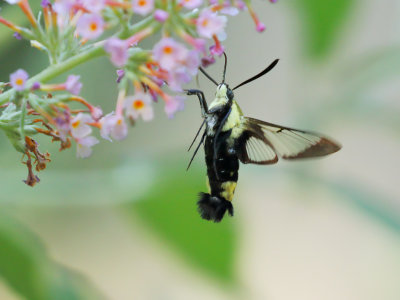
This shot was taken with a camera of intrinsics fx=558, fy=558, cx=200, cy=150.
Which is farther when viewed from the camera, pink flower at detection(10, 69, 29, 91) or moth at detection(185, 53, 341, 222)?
moth at detection(185, 53, 341, 222)

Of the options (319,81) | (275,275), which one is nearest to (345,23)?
(319,81)

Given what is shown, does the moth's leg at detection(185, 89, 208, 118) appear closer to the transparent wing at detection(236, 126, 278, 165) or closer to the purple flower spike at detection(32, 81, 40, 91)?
the transparent wing at detection(236, 126, 278, 165)

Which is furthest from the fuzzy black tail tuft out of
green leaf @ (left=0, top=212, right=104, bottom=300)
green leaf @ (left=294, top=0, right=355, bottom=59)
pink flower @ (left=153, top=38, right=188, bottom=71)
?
green leaf @ (left=294, top=0, right=355, bottom=59)

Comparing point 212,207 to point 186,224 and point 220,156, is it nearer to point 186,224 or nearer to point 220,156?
point 220,156

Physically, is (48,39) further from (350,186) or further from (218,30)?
(350,186)

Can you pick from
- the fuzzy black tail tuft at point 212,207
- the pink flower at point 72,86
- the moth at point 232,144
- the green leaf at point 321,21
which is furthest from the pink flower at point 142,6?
the green leaf at point 321,21

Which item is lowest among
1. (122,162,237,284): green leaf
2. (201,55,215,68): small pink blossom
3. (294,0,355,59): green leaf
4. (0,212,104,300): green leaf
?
(0,212,104,300): green leaf
